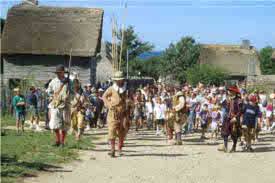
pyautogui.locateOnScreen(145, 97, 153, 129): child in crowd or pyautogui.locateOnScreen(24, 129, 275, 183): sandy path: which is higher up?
pyautogui.locateOnScreen(145, 97, 153, 129): child in crowd

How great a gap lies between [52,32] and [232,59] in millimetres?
41257

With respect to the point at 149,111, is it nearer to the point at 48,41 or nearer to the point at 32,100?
the point at 32,100

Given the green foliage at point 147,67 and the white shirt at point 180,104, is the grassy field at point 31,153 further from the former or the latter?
the green foliage at point 147,67

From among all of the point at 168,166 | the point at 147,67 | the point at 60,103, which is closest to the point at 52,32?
the point at 60,103

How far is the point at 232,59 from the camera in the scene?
7706 cm

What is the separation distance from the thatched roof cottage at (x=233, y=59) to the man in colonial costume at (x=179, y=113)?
Result: 54942 millimetres

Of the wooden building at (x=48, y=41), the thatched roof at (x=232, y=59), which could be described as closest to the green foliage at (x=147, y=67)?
the thatched roof at (x=232, y=59)

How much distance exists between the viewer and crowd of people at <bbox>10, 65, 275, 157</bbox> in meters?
15.7

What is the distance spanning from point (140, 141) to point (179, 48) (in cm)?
5681

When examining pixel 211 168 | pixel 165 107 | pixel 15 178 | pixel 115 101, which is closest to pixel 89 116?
pixel 165 107

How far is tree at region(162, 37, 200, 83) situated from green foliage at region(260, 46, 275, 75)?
7348 mm

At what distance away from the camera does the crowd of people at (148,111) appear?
1567cm

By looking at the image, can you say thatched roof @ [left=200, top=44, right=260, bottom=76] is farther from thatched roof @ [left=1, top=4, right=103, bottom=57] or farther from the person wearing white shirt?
the person wearing white shirt

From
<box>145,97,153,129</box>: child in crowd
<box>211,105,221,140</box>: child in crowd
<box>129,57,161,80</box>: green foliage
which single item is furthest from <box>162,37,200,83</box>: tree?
<box>211,105,221,140</box>: child in crowd
